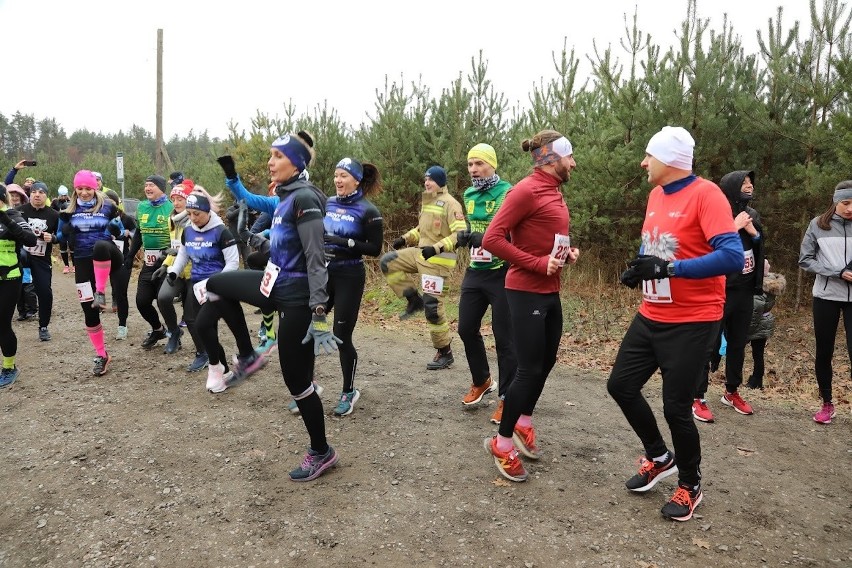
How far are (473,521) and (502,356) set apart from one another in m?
1.65

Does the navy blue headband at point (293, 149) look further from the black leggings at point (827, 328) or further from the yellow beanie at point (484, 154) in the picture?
the black leggings at point (827, 328)

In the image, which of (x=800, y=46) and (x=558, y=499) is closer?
(x=558, y=499)

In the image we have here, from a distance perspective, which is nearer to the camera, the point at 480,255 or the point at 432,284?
the point at 480,255

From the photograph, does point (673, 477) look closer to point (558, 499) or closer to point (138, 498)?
point (558, 499)

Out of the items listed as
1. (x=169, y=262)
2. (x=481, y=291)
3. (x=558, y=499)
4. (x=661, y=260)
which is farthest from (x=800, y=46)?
(x=169, y=262)

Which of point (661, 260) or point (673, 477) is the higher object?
point (661, 260)

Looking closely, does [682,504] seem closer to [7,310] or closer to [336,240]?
[336,240]

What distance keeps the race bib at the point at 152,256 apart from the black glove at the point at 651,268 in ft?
20.0

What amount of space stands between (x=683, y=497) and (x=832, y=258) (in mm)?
2907

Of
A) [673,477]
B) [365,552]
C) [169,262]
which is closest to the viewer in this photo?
[365,552]

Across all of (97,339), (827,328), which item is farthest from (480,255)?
(97,339)

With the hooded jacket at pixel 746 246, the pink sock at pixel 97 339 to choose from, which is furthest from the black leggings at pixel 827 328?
the pink sock at pixel 97 339

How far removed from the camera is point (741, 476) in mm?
4078

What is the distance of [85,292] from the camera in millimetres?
6645
